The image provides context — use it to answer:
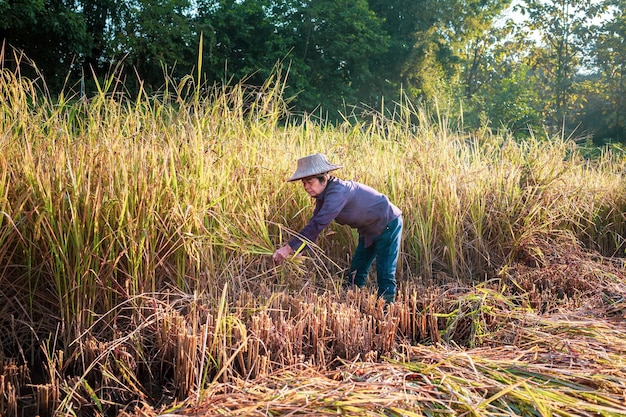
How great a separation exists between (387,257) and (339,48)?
1338 centimetres

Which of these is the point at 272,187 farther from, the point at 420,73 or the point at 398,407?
the point at 420,73

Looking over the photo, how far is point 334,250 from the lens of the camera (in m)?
4.16

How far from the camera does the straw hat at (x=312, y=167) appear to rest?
3234 millimetres

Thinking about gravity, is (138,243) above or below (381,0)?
below

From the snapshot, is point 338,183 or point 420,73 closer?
point 338,183

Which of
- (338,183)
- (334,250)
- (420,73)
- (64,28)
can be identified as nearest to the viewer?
(338,183)

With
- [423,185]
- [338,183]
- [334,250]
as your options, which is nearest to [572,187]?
[423,185]

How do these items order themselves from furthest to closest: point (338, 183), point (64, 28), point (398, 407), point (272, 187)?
point (64, 28) → point (272, 187) → point (338, 183) → point (398, 407)

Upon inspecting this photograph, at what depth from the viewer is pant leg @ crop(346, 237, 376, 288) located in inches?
150

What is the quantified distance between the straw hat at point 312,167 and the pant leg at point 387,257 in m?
0.69

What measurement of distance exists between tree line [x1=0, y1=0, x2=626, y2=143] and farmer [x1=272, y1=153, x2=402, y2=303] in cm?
588

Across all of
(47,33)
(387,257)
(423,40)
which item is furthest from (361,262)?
(423,40)

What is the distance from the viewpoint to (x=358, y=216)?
3.56m

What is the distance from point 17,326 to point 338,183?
1.89 m
